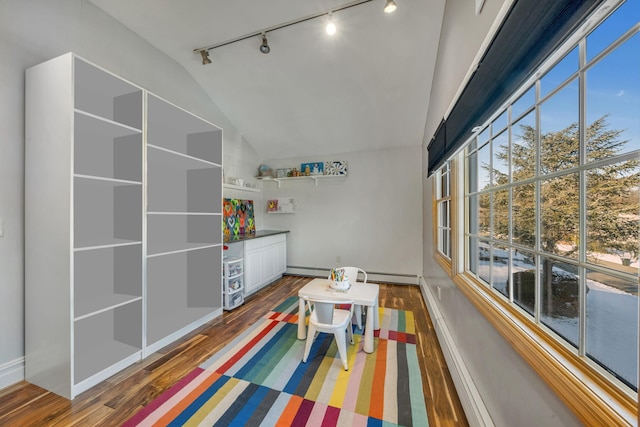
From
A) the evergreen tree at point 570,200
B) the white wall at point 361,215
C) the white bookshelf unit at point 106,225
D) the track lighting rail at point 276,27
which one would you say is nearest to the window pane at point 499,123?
the evergreen tree at point 570,200

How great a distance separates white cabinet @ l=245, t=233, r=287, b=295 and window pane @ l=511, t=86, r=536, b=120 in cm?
299

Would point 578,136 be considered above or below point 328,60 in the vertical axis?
below

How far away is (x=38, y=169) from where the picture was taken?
1628 mm

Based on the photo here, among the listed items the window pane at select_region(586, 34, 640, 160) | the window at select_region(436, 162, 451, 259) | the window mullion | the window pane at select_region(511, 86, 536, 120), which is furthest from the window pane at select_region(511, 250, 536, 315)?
the window at select_region(436, 162, 451, 259)

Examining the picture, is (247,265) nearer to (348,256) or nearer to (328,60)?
(348,256)

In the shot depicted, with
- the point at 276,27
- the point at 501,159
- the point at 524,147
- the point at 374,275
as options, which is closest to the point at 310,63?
the point at 276,27

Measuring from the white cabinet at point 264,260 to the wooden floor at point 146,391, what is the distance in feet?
2.95

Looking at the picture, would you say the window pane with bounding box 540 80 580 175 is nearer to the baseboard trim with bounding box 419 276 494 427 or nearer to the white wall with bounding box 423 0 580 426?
the white wall with bounding box 423 0 580 426

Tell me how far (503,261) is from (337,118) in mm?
2858

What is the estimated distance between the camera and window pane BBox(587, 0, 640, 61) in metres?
0.59

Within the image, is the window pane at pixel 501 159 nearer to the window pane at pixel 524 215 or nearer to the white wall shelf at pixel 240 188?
the window pane at pixel 524 215

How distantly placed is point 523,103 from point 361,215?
3.06 m

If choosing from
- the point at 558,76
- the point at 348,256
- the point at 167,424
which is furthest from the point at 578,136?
the point at 348,256

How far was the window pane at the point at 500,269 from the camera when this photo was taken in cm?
126
